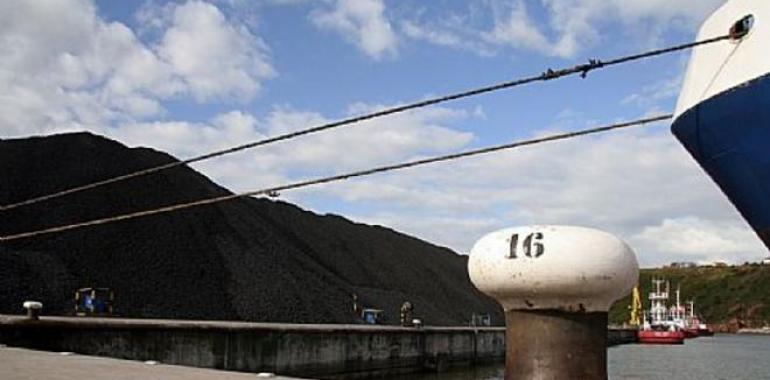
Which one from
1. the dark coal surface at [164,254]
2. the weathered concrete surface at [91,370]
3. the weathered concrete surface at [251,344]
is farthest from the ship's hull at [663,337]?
the weathered concrete surface at [91,370]

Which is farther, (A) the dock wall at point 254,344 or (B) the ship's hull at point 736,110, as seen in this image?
(A) the dock wall at point 254,344

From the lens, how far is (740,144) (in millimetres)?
8000

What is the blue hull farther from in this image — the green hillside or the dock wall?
the green hillside

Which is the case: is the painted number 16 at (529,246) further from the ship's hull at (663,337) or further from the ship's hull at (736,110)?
the ship's hull at (663,337)

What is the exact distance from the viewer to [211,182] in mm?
52906

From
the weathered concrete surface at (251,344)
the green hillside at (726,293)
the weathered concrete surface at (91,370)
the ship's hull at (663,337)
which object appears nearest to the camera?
the weathered concrete surface at (91,370)

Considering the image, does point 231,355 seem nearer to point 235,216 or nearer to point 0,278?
point 0,278

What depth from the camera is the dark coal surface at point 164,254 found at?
32.8m

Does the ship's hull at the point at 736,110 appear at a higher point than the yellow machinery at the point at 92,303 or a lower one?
higher

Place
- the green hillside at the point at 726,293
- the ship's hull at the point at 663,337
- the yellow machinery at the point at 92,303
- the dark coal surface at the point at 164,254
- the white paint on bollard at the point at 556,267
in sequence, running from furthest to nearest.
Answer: the green hillside at the point at 726,293, the ship's hull at the point at 663,337, the dark coal surface at the point at 164,254, the yellow machinery at the point at 92,303, the white paint on bollard at the point at 556,267

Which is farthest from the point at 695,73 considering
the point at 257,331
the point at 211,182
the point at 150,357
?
the point at 211,182

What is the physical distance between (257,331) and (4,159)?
23.2m

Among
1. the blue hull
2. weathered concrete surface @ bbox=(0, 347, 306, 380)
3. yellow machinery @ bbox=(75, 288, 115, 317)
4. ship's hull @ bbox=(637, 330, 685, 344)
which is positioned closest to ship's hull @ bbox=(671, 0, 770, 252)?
the blue hull

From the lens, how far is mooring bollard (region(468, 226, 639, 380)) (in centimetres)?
507
